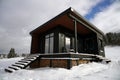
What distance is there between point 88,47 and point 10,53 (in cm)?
4027

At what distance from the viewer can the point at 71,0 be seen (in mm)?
8391

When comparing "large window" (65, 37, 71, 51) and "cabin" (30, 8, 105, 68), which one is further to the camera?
"large window" (65, 37, 71, 51)

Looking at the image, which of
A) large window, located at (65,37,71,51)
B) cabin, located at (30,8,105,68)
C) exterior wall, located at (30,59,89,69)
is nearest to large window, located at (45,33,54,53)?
cabin, located at (30,8,105,68)

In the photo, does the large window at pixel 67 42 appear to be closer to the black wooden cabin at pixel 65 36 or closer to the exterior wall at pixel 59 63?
the black wooden cabin at pixel 65 36

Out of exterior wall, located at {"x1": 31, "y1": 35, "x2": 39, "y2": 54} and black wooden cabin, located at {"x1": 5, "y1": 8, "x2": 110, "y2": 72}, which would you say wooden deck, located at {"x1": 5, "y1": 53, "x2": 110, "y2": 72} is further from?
exterior wall, located at {"x1": 31, "y1": 35, "x2": 39, "y2": 54}

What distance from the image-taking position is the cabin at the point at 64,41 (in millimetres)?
7856

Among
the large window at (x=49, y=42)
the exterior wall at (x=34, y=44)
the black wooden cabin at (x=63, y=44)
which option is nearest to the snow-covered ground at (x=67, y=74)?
the black wooden cabin at (x=63, y=44)

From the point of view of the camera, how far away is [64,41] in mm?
10391

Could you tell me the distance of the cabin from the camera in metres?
7.86

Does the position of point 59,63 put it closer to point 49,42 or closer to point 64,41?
point 64,41

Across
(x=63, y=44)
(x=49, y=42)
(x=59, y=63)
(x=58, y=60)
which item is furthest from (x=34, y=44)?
(x=59, y=63)

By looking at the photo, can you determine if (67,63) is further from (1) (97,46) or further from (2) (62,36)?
(1) (97,46)

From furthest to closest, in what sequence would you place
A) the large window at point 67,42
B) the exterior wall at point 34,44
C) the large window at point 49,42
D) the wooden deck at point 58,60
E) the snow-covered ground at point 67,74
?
the exterior wall at point 34,44 < the large window at point 49,42 < the large window at point 67,42 < the wooden deck at point 58,60 < the snow-covered ground at point 67,74

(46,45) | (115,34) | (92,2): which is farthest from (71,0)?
(115,34)
